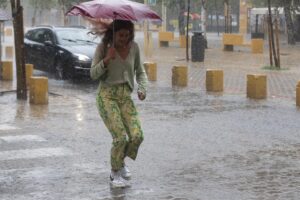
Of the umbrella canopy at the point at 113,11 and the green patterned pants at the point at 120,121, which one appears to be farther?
the green patterned pants at the point at 120,121

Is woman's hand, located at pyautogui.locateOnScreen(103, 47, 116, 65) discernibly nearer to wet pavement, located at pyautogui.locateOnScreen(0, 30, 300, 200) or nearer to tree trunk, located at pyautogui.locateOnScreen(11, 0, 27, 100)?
wet pavement, located at pyautogui.locateOnScreen(0, 30, 300, 200)

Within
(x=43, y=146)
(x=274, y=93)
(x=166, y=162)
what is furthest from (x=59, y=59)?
(x=166, y=162)

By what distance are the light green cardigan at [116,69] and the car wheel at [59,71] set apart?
1184 centimetres

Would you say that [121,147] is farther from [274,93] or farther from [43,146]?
[274,93]

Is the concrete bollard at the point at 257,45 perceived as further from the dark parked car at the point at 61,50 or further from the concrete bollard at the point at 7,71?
the concrete bollard at the point at 7,71

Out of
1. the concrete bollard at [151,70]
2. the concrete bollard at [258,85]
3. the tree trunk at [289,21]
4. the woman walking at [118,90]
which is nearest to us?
the woman walking at [118,90]

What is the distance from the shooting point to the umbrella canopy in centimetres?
627

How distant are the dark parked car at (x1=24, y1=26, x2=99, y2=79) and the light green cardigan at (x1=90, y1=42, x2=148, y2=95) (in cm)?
1056

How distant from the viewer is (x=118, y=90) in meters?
6.54

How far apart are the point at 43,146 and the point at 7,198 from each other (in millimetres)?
2632

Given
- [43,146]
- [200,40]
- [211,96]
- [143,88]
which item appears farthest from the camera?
[200,40]

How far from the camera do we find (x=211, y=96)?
14617 mm

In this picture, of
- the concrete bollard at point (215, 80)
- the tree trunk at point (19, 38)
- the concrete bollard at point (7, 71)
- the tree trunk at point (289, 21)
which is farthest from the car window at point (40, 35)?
the tree trunk at point (289, 21)

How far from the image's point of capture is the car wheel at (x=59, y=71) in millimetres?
18328
